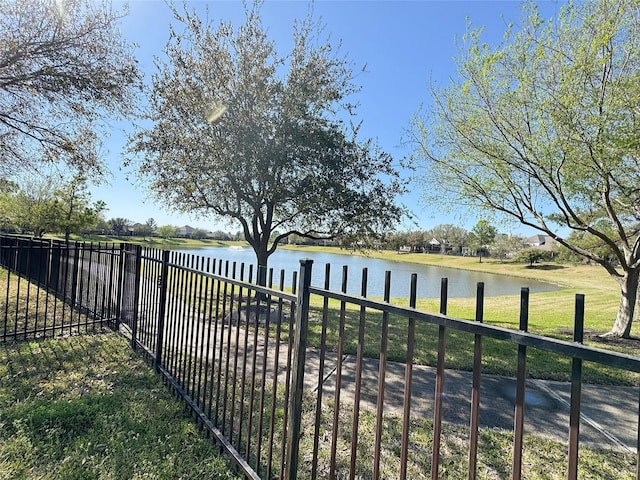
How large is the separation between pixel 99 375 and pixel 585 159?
25.9ft

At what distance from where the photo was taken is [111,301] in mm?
5484

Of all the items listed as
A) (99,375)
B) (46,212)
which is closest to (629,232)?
(99,375)

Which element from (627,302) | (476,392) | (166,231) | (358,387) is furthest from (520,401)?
(166,231)

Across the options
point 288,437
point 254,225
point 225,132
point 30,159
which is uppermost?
point 225,132

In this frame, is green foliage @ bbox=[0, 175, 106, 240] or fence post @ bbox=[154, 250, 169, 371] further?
green foliage @ bbox=[0, 175, 106, 240]

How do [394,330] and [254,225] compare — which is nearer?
[394,330]

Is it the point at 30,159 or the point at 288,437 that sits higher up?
the point at 30,159

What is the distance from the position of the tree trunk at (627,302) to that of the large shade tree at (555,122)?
0.9 inches

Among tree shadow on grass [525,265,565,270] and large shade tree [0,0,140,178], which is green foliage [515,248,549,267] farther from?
large shade tree [0,0,140,178]

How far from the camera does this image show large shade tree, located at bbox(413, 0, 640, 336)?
5430mm

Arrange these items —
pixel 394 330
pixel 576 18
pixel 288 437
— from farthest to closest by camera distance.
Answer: pixel 394 330 → pixel 576 18 → pixel 288 437

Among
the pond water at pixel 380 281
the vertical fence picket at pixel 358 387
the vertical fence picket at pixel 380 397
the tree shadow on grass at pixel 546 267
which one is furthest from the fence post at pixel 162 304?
the tree shadow on grass at pixel 546 267

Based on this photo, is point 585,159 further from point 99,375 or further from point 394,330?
point 99,375

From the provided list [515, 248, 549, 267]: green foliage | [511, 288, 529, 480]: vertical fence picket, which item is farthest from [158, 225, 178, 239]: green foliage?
[511, 288, 529, 480]: vertical fence picket
